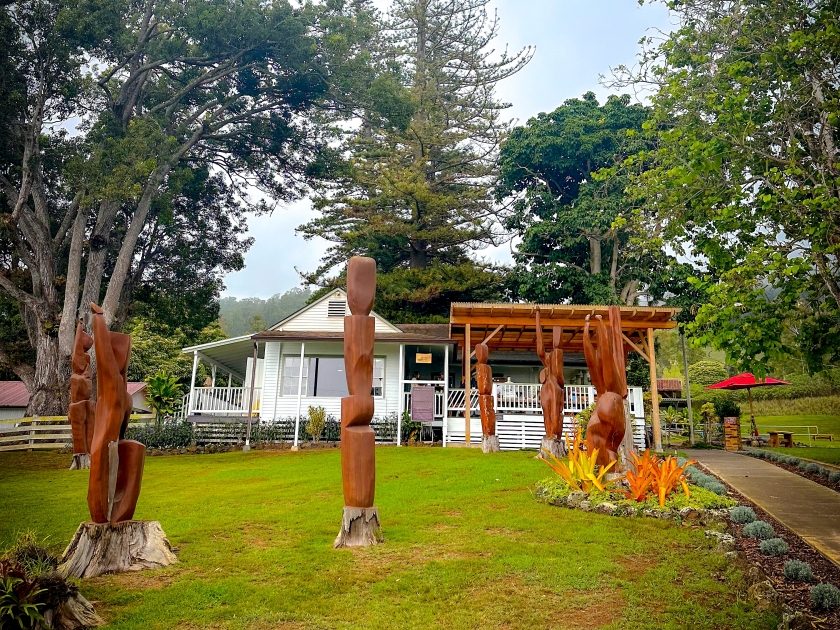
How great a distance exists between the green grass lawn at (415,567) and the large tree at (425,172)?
18839 mm

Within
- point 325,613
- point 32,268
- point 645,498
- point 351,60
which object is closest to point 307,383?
point 32,268

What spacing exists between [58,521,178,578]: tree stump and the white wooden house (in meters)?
12.5

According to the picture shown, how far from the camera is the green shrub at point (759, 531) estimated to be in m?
6.13

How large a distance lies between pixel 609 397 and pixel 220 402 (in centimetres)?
1457

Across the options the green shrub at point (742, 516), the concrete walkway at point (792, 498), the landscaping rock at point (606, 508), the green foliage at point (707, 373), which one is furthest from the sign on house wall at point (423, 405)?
the green foliage at point (707, 373)

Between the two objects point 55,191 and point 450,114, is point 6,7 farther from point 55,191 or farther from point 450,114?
point 450,114

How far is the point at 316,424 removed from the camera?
18062 millimetres

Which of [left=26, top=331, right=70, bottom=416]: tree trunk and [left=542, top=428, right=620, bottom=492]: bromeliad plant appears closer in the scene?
[left=542, top=428, right=620, bottom=492]: bromeliad plant

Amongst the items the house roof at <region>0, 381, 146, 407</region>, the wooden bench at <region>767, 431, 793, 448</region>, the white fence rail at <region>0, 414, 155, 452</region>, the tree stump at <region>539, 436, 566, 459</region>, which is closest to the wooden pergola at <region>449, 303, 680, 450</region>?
the wooden bench at <region>767, 431, 793, 448</region>

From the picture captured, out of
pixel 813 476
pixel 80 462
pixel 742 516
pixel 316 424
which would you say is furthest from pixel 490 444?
pixel 80 462

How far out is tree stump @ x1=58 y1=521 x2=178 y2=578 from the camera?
4996 mm

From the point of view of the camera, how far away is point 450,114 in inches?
1320

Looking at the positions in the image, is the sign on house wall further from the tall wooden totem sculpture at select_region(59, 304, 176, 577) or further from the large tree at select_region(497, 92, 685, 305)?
the tall wooden totem sculpture at select_region(59, 304, 176, 577)

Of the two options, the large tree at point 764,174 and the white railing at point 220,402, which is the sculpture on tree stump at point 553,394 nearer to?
the large tree at point 764,174
